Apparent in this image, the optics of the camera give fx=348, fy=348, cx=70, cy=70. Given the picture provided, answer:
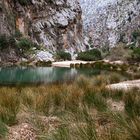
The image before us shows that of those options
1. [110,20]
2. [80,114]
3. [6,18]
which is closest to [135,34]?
[110,20]

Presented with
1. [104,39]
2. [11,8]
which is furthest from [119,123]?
[104,39]

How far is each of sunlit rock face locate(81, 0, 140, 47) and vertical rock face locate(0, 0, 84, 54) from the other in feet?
70.7

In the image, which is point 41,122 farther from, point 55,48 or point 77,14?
point 77,14

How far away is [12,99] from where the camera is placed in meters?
6.25

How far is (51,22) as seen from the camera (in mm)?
79500

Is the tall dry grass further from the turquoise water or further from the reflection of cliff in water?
the reflection of cliff in water

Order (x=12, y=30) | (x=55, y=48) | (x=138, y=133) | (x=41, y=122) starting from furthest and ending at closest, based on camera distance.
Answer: (x=55, y=48)
(x=12, y=30)
(x=41, y=122)
(x=138, y=133)

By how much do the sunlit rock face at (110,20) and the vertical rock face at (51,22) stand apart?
21559 millimetres

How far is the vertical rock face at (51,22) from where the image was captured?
68.5 meters

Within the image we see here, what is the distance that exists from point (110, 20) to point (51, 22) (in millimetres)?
42296

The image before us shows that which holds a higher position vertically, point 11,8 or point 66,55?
point 11,8

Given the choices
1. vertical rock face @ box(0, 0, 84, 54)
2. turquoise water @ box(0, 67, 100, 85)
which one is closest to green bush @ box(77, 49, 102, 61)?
vertical rock face @ box(0, 0, 84, 54)

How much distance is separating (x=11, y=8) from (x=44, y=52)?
34.9 feet

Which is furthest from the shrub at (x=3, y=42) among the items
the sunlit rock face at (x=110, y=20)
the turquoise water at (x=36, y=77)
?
the sunlit rock face at (x=110, y=20)
